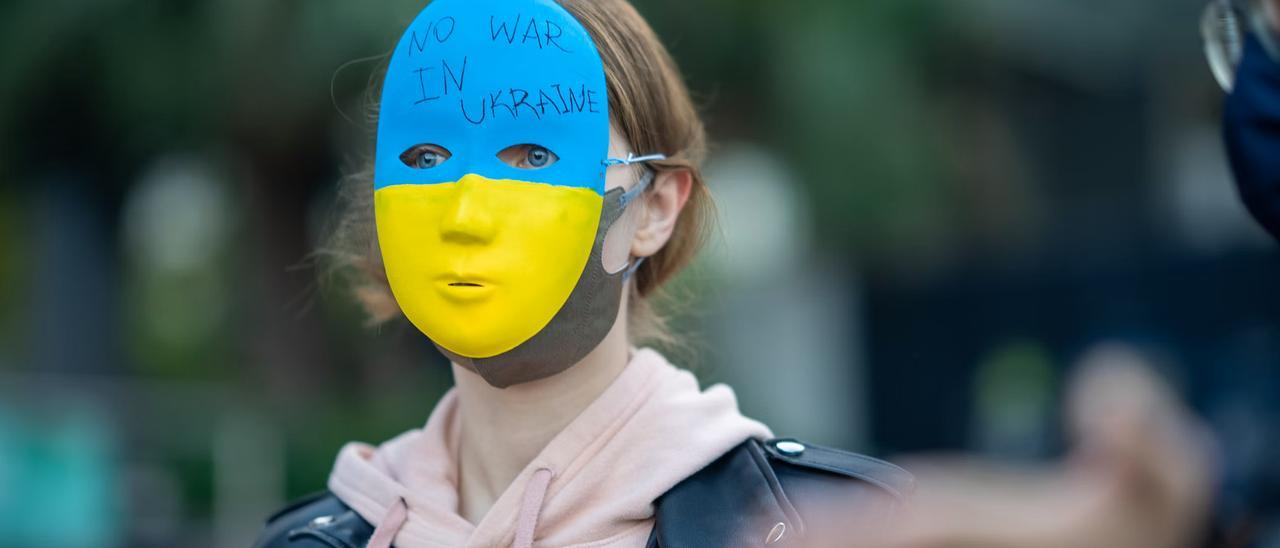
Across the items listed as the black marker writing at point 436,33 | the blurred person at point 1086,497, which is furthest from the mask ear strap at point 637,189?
the blurred person at point 1086,497

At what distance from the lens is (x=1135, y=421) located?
4.11 ft

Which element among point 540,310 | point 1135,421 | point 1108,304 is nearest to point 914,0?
point 1108,304

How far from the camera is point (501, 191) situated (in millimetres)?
2502

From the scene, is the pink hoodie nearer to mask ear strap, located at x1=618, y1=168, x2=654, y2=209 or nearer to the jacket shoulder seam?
the jacket shoulder seam

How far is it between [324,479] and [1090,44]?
11186mm

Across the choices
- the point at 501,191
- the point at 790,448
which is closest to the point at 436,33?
the point at 501,191

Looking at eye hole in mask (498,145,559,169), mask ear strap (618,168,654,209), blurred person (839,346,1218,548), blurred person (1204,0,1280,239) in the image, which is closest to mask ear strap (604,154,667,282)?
mask ear strap (618,168,654,209)

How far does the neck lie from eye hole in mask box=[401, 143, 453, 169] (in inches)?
15.4

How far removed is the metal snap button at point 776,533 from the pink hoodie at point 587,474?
0.17 m

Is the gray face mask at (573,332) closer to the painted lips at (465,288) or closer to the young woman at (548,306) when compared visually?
the young woman at (548,306)

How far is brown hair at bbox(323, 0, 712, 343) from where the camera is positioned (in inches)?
105

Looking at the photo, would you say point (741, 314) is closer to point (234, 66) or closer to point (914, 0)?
point (914, 0)

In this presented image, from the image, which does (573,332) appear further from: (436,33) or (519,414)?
(436,33)

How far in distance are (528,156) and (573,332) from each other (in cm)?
32
